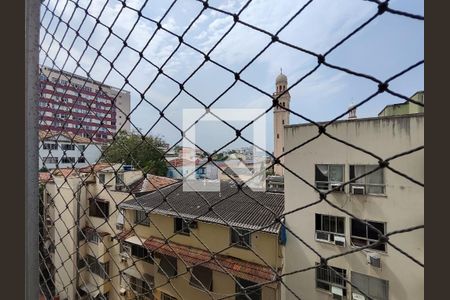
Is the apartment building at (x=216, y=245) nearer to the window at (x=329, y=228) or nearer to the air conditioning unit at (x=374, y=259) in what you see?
the window at (x=329, y=228)

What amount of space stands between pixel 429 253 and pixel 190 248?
4.14 meters

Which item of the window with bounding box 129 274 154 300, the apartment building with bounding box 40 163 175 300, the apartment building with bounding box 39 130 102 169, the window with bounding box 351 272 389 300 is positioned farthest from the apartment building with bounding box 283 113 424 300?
the apartment building with bounding box 39 130 102 169

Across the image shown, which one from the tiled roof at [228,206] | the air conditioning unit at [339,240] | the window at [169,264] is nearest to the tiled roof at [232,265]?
the window at [169,264]

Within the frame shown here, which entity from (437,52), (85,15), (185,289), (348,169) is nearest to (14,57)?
(85,15)

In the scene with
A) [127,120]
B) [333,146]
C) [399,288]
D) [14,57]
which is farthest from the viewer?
[333,146]

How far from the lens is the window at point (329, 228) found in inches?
124

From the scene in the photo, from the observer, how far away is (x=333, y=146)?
10.6ft

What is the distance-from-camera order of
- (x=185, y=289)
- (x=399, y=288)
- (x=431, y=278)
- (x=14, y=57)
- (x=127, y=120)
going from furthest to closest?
(x=185, y=289) → (x=399, y=288) → (x=127, y=120) → (x=14, y=57) → (x=431, y=278)

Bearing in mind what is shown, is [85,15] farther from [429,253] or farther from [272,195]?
[272,195]

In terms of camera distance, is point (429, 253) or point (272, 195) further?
point (272, 195)

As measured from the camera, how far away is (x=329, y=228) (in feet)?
10.7

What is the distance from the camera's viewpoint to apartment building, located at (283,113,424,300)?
280 centimetres

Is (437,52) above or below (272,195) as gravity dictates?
above

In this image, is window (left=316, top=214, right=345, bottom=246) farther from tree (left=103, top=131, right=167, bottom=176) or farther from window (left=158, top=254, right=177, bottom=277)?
tree (left=103, top=131, right=167, bottom=176)
